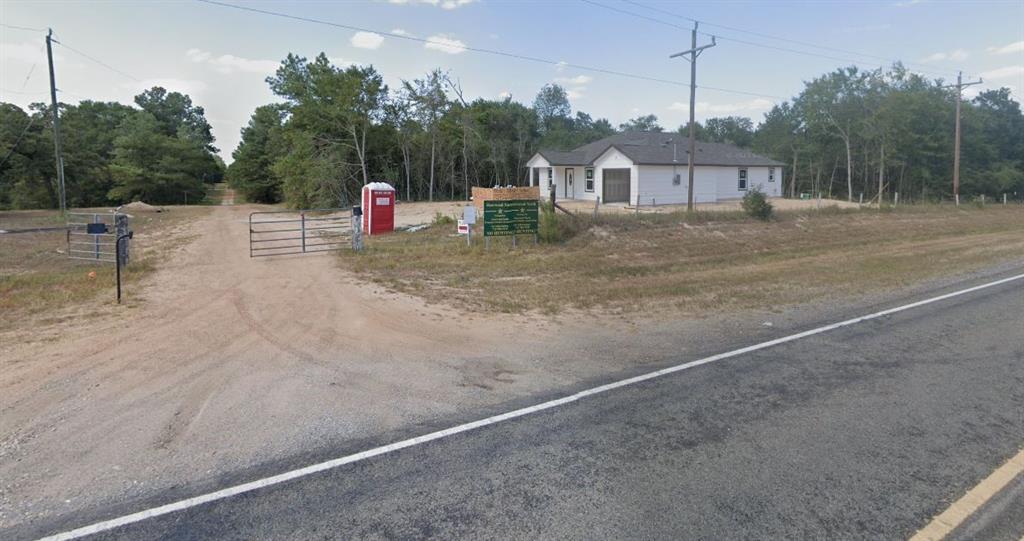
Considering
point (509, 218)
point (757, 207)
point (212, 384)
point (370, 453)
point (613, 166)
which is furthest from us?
point (613, 166)

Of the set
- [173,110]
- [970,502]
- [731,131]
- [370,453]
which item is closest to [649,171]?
[970,502]

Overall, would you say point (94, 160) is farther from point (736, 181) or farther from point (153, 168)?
point (736, 181)

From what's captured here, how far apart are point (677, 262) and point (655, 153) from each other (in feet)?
65.0

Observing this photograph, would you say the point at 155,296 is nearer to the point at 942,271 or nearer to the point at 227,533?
the point at 227,533

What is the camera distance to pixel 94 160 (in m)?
46.1

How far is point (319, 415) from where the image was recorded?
486cm

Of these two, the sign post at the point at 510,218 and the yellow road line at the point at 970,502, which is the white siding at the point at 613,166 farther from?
the yellow road line at the point at 970,502

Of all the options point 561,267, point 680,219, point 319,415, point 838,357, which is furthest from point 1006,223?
point 319,415

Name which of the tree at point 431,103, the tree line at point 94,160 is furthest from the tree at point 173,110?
the tree at point 431,103

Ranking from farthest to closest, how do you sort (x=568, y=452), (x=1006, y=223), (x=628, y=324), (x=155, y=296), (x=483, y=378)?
(x=1006, y=223) → (x=155, y=296) → (x=628, y=324) → (x=483, y=378) → (x=568, y=452)

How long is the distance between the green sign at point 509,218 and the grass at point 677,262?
0.44m

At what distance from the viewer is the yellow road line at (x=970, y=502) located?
310 centimetres

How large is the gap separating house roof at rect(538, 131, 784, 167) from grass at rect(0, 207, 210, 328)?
21976mm

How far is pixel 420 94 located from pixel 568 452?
40212mm
